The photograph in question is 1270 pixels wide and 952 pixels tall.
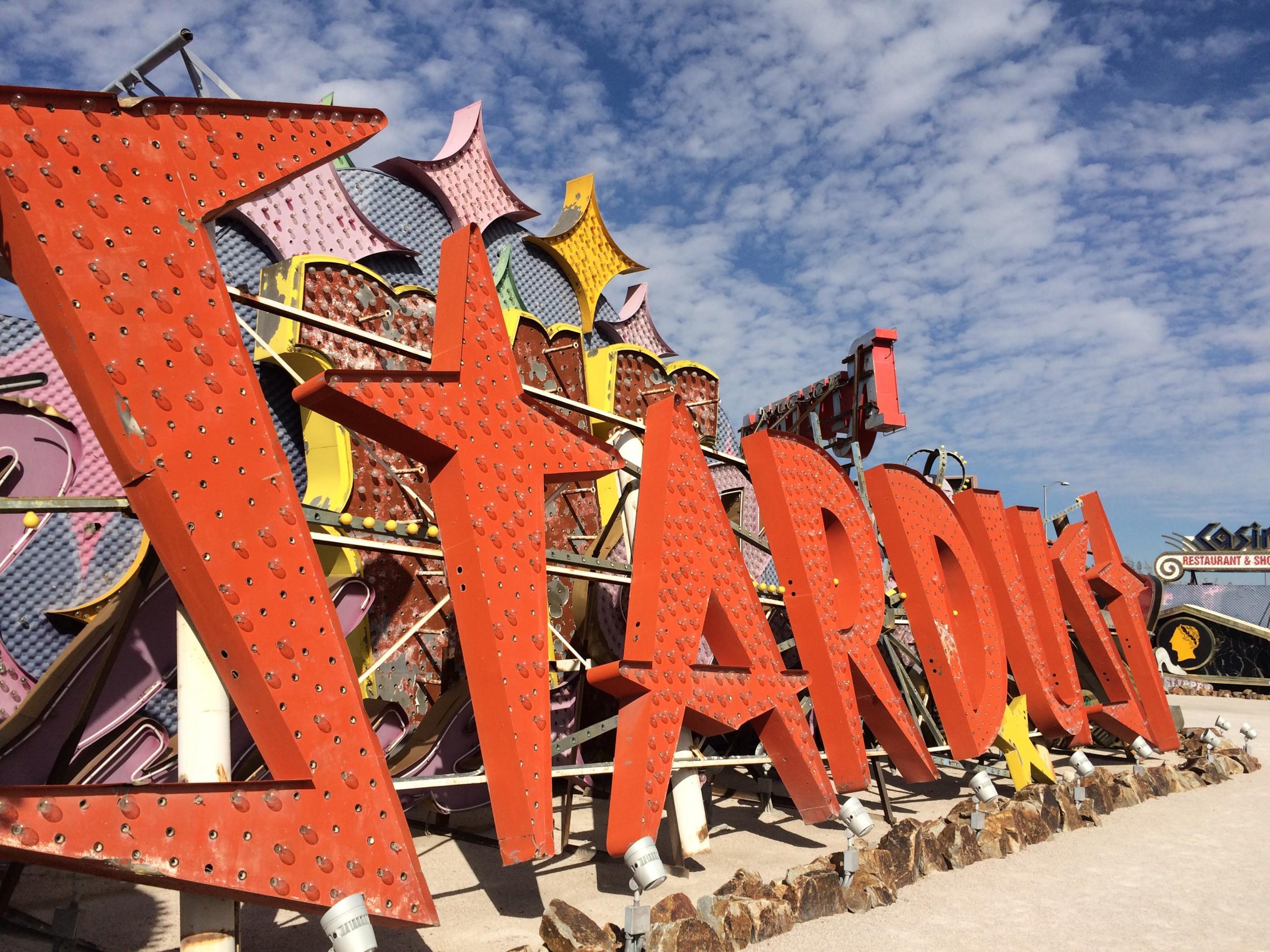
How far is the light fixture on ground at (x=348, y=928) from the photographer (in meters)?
4.80

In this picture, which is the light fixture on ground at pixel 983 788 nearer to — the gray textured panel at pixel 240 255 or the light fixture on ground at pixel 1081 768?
the light fixture on ground at pixel 1081 768

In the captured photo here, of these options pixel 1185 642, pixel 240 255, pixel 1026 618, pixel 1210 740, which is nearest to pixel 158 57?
pixel 240 255

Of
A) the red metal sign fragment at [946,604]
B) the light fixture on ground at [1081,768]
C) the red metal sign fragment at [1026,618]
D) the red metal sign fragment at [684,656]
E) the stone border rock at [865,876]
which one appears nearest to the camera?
the stone border rock at [865,876]

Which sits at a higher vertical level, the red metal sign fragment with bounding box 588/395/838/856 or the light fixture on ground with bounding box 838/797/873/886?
the red metal sign fragment with bounding box 588/395/838/856

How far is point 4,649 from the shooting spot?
25.3 ft

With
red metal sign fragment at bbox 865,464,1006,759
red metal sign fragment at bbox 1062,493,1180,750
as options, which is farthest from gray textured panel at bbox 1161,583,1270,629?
red metal sign fragment at bbox 865,464,1006,759

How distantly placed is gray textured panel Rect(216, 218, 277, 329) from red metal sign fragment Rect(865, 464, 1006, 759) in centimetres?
697

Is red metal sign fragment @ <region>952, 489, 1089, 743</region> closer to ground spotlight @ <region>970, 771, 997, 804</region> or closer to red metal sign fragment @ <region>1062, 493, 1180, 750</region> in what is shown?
red metal sign fragment @ <region>1062, 493, 1180, 750</region>

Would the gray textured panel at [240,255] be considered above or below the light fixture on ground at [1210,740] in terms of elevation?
above

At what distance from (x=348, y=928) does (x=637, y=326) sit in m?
11.6

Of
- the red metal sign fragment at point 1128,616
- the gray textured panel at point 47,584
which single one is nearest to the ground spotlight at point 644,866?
the gray textured panel at point 47,584

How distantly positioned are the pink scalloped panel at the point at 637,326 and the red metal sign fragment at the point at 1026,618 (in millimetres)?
5415

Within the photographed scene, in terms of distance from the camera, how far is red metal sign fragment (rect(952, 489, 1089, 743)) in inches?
485

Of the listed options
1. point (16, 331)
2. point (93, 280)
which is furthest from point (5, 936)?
point (16, 331)
